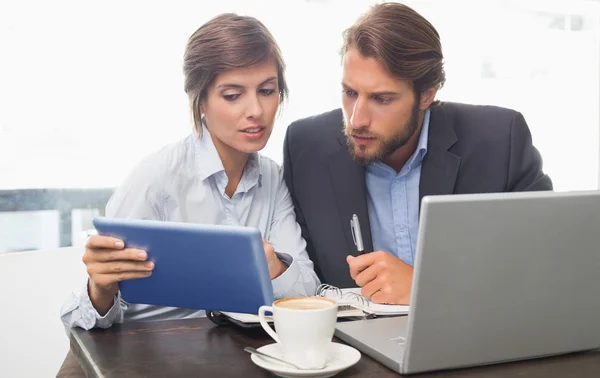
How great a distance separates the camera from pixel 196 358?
3.33ft

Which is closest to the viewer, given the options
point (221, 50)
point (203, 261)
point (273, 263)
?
point (203, 261)

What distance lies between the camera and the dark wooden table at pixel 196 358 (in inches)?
37.2

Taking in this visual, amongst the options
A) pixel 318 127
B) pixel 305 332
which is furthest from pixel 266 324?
pixel 318 127

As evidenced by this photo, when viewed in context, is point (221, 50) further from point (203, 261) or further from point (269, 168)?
point (203, 261)

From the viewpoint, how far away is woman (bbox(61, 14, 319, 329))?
158 cm

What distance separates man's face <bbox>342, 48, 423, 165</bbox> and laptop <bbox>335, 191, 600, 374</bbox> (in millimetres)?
948

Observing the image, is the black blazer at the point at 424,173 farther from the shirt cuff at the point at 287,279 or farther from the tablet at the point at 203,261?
the tablet at the point at 203,261

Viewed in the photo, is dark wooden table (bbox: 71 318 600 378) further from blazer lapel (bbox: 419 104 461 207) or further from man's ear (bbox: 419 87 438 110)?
man's ear (bbox: 419 87 438 110)

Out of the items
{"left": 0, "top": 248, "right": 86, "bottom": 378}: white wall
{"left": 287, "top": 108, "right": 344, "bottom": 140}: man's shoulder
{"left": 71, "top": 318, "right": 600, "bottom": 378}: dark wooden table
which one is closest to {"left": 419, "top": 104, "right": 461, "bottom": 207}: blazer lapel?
{"left": 287, "top": 108, "right": 344, "bottom": 140}: man's shoulder

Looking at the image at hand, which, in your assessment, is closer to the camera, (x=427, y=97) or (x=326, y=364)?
(x=326, y=364)

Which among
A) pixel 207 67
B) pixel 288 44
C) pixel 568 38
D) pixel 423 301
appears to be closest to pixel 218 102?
pixel 207 67

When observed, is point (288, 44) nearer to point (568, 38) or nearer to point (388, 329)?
point (568, 38)

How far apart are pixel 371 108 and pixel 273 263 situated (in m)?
0.63

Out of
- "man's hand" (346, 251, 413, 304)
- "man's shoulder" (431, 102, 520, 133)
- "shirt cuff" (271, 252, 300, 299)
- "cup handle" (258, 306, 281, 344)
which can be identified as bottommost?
"shirt cuff" (271, 252, 300, 299)
